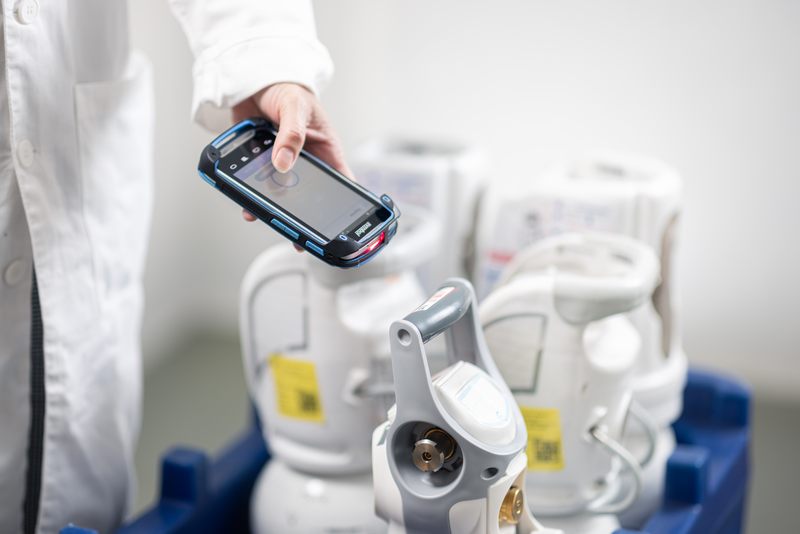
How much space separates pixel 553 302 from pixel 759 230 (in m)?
1.20

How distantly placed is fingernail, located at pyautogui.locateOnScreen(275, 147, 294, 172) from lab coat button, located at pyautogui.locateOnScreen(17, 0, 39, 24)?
27 cm

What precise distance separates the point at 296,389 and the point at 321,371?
0.05 m

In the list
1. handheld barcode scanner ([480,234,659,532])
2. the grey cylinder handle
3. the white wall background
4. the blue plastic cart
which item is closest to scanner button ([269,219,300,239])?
the grey cylinder handle

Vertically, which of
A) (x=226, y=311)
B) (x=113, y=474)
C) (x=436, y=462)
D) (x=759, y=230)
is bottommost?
(x=226, y=311)

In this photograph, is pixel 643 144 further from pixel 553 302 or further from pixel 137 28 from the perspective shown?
pixel 137 28

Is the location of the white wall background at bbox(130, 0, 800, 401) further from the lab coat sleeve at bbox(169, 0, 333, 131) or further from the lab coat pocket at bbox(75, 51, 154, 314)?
the lab coat sleeve at bbox(169, 0, 333, 131)

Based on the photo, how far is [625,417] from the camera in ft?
2.54

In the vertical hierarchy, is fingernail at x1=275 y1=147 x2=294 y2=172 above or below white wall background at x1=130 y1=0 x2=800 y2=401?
above

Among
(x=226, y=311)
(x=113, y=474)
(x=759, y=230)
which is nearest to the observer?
(x=113, y=474)

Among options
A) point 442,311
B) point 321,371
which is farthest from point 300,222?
point 321,371

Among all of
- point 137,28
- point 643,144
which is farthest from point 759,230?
point 137,28

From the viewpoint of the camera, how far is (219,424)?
1.69 metres

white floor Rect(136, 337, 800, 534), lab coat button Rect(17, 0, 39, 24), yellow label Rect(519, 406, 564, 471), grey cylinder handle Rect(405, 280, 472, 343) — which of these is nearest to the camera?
grey cylinder handle Rect(405, 280, 472, 343)

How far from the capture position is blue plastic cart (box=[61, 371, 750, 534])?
80 cm
